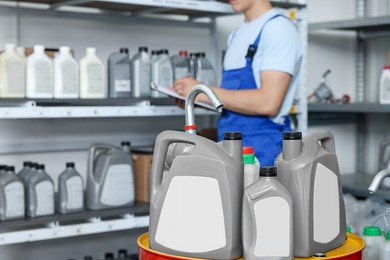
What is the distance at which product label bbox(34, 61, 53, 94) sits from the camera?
2.50 metres

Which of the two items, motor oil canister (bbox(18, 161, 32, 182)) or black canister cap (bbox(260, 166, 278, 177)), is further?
motor oil canister (bbox(18, 161, 32, 182))

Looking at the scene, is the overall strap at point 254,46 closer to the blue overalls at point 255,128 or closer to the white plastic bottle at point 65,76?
the blue overalls at point 255,128

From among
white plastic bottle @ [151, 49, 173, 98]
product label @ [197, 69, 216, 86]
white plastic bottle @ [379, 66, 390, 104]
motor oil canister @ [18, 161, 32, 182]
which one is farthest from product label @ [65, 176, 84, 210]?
white plastic bottle @ [379, 66, 390, 104]

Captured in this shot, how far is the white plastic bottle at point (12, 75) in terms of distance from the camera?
245 centimetres

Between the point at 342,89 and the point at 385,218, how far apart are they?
2.62 meters

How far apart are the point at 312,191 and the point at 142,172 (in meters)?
1.66

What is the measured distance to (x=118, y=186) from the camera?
2.80 meters

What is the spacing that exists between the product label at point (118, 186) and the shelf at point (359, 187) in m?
1.42

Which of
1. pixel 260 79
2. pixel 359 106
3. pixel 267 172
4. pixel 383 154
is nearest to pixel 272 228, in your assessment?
pixel 267 172

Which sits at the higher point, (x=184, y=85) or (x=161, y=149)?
(x=184, y=85)

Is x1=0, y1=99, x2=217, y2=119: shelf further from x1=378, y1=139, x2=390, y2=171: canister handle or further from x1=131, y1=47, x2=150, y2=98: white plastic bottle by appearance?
x1=378, y1=139, x2=390, y2=171: canister handle

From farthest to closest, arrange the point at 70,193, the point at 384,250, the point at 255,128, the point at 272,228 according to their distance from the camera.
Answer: the point at 70,193, the point at 255,128, the point at 384,250, the point at 272,228

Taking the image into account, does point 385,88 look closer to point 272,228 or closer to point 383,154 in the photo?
point 383,154

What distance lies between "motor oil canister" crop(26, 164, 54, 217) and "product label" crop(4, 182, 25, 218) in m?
0.04
